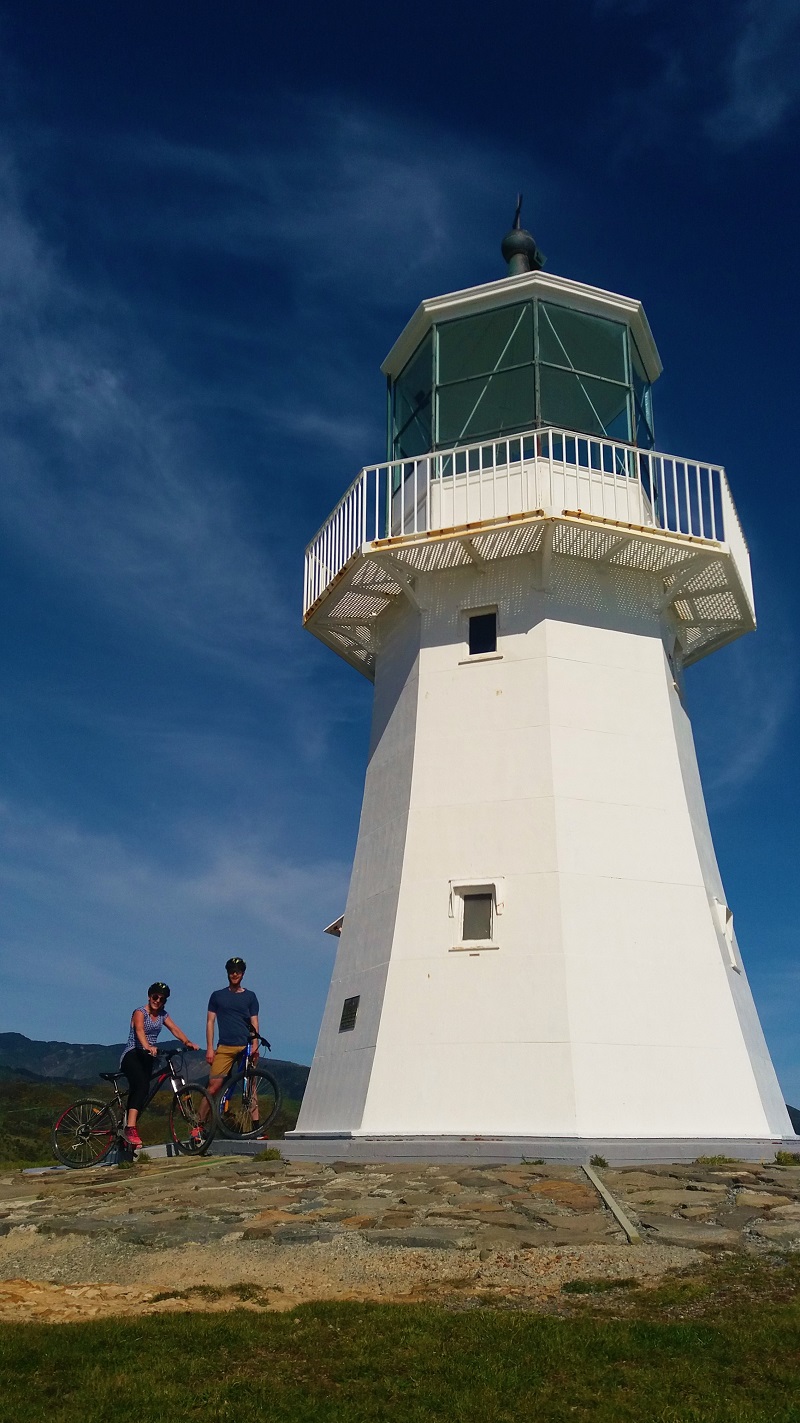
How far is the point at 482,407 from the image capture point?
16234 mm

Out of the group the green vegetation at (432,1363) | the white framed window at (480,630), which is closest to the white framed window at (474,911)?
the white framed window at (480,630)

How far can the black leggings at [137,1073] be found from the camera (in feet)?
39.0

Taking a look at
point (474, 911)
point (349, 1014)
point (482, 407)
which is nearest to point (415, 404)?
point (482, 407)

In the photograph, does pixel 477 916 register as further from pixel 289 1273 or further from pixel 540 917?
pixel 289 1273

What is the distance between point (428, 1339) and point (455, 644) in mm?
10110

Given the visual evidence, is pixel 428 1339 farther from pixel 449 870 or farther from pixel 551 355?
pixel 551 355

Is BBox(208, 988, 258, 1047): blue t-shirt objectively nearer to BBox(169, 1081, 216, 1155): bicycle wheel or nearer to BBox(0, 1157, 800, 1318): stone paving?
BBox(169, 1081, 216, 1155): bicycle wheel

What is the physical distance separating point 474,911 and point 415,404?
7.58m

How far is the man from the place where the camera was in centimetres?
1274

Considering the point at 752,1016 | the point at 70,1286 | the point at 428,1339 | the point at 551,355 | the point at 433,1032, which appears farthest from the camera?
the point at 551,355

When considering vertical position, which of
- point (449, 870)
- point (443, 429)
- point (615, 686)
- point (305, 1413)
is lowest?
point (305, 1413)

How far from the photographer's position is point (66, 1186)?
10688mm

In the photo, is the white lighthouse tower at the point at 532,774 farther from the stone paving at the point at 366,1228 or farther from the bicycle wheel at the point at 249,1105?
the stone paving at the point at 366,1228

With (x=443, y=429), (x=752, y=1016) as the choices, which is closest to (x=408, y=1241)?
(x=752, y=1016)
